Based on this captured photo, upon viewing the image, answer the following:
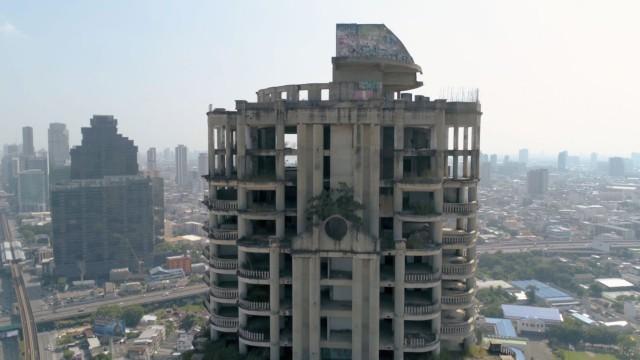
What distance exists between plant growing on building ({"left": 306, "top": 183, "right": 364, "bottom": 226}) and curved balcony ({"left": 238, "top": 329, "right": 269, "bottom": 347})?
9439 millimetres

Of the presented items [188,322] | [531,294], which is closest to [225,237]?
[188,322]

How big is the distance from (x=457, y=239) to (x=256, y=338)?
17.1 meters

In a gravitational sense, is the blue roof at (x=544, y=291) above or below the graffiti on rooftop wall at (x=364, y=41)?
below

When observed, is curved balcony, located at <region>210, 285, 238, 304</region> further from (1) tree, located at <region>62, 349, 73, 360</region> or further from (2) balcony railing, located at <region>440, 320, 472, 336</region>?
(1) tree, located at <region>62, 349, 73, 360</region>

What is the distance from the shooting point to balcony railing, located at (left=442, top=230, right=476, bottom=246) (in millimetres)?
36938

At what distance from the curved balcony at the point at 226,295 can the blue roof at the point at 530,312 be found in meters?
95.7

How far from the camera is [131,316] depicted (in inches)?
4678

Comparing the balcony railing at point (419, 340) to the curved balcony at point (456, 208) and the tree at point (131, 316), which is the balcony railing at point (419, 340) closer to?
the curved balcony at point (456, 208)

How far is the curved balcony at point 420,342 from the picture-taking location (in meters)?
33.9

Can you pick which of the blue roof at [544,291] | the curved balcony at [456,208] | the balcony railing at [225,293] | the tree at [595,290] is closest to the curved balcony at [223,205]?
the balcony railing at [225,293]

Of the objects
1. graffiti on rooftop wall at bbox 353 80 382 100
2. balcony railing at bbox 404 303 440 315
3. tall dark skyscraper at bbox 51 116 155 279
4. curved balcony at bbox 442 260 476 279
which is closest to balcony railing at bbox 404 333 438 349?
balcony railing at bbox 404 303 440 315

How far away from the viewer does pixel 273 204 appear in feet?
122

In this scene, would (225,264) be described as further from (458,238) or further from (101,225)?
(101,225)

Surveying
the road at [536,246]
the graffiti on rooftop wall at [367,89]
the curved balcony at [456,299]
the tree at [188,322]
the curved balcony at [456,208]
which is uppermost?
the graffiti on rooftop wall at [367,89]
